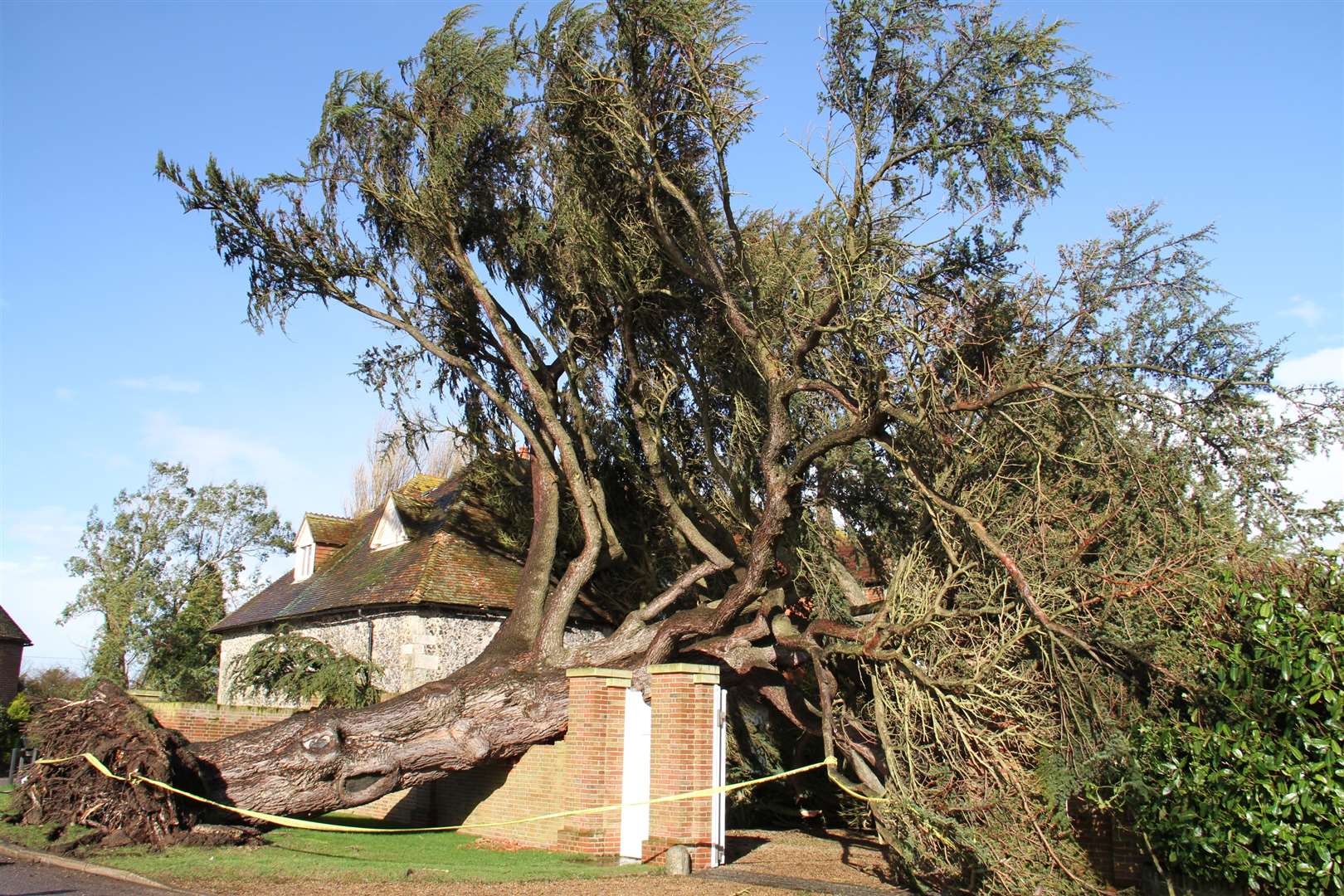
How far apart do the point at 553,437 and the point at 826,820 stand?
834 centimetres

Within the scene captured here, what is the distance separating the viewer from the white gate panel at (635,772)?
12453 millimetres

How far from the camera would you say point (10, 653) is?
41188 mm

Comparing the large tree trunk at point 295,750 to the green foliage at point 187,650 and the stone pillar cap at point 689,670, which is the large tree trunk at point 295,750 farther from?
the green foliage at point 187,650

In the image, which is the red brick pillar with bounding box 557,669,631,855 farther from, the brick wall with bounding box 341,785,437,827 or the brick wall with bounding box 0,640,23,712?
the brick wall with bounding box 0,640,23,712

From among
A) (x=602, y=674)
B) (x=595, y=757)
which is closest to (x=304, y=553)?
(x=602, y=674)

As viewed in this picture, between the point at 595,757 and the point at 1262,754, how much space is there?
7.38 m

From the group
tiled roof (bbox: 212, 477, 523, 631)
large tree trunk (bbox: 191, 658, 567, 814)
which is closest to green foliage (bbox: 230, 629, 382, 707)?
tiled roof (bbox: 212, 477, 523, 631)

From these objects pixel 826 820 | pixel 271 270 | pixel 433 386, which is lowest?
pixel 826 820

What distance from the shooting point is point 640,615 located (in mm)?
15906

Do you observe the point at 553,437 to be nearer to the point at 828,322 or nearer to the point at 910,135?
the point at 828,322

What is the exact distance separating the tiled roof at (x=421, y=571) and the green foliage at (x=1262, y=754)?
47.8ft

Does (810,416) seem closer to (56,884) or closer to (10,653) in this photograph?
(56,884)

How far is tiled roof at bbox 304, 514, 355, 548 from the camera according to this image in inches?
1071

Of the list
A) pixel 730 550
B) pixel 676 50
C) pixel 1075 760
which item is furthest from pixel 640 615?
pixel 676 50
